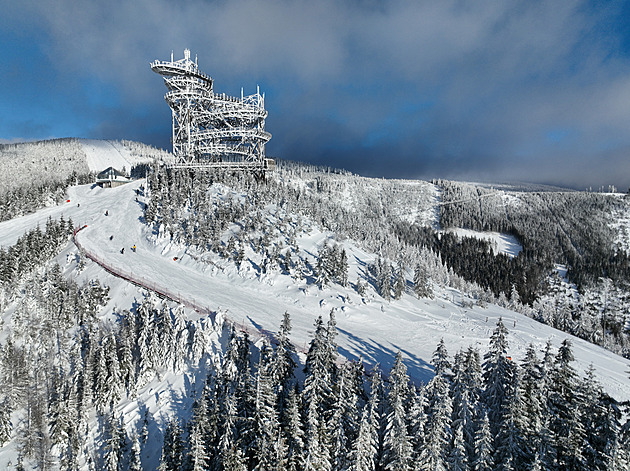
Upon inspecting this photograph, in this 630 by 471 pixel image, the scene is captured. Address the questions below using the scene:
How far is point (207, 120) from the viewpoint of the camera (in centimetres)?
7088

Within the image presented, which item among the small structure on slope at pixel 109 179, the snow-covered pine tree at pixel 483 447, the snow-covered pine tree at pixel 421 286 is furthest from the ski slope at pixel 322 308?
the small structure on slope at pixel 109 179

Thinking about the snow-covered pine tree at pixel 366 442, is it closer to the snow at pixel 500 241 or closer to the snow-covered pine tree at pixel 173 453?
the snow-covered pine tree at pixel 173 453

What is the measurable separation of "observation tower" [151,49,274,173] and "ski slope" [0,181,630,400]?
23.0 metres

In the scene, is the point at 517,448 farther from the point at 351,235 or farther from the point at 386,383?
the point at 351,235

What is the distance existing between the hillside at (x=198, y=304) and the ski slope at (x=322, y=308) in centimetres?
19

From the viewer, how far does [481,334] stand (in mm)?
36188

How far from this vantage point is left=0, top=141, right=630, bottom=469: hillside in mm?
25422

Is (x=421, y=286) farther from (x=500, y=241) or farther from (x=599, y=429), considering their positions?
(x=500, y=241)

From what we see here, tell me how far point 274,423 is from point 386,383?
8676 mm

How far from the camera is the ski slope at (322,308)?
30.5 meters

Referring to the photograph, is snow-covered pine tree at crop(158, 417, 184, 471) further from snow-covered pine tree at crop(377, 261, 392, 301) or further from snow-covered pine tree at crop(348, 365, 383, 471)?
snow-covered pine tree at crop(377, 261, 392, 301)

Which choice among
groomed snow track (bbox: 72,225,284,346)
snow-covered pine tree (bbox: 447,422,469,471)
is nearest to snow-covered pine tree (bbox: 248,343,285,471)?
groomed snow track (bbox: 72,225,284,346)

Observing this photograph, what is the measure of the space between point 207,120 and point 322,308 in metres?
51.8

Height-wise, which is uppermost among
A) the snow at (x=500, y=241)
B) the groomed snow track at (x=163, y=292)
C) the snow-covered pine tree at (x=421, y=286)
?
the groomed snow track at (x=163, y=292)
